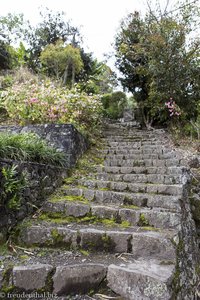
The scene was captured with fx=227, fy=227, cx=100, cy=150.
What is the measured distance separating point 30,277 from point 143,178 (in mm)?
2068

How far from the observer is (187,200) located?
2.82 meters

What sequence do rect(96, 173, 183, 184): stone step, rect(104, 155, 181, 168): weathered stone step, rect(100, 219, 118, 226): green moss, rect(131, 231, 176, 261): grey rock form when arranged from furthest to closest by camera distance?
1. rect(104, 155, 181, 168): weathered stone step
2. rect(96, 173, 183, 184): stone step
3. rect(100, 219, 118, 226): green moss
4. rect(131, 231, 176, 261): grey rock

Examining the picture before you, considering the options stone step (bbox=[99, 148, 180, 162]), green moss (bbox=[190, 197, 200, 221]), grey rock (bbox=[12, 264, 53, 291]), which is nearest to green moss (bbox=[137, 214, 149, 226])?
green moss (bbox=[190, 197, 200, 221])

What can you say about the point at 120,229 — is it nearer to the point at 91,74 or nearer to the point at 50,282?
the point at 50,282

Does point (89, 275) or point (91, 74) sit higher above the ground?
point (91, 74)

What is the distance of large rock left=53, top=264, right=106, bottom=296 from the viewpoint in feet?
5.42

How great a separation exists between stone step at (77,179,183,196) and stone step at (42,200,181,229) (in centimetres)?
42

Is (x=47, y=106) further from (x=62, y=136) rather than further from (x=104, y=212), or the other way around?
(x=104, y=212)

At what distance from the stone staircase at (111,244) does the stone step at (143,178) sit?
14 mm

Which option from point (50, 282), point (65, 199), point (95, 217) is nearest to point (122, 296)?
point (50, 282)

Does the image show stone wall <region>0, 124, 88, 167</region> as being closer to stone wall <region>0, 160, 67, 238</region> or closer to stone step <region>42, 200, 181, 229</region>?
stone wall <region>0, 160, 67, 238</region>

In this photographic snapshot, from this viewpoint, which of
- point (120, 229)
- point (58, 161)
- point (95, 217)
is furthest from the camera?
point (58, 161)

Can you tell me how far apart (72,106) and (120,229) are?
10.9 ft

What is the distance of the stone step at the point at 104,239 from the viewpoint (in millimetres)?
1919
